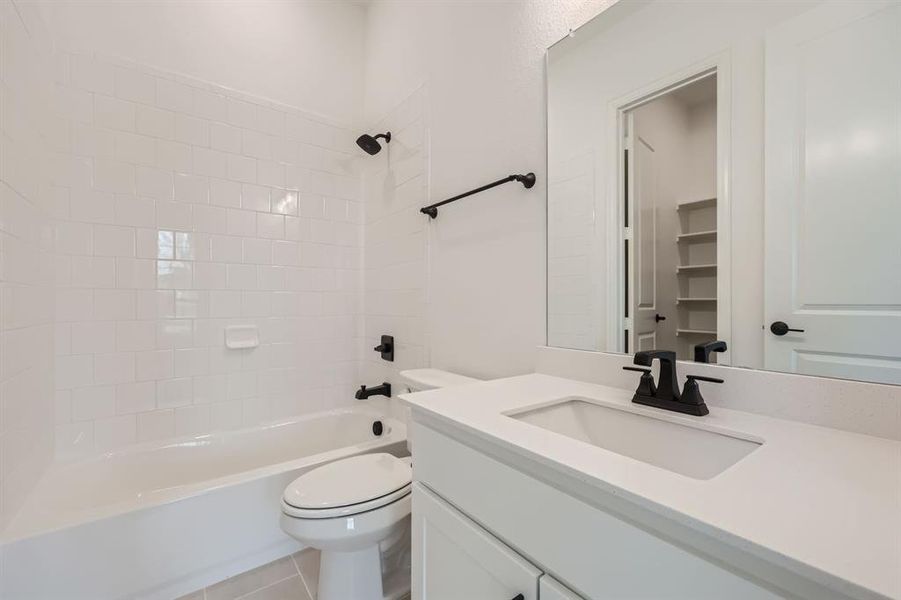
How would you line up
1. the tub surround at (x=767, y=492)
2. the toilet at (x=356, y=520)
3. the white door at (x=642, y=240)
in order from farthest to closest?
the toilet at (x=356, y=520) → the white door at (x=642, y=240) → the tub surround at (x=767, y=492)

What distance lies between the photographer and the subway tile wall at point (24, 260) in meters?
1.16

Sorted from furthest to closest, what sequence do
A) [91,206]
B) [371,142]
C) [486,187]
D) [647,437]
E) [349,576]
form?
[371,142] < [91,206] < [486,187] < [349,576] < [647,437]

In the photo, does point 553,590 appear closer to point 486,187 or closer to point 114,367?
point 486,187

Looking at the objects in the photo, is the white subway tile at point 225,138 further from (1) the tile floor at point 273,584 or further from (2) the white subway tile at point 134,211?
(1) the tile floor at point 273,584

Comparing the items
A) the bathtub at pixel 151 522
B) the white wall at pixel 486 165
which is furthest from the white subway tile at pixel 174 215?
the white wall at pixel 486 165

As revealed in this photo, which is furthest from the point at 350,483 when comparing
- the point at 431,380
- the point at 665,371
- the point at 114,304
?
the point at 114,304

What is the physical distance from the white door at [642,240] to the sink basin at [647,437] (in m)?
0.24

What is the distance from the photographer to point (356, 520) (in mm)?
1157

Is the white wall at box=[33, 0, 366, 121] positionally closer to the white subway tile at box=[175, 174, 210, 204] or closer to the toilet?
the white subway tile at box=[175, 174, 210, 204]

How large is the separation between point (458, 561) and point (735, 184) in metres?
1.02

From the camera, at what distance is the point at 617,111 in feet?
3.68

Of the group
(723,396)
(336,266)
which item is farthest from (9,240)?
(723,396)

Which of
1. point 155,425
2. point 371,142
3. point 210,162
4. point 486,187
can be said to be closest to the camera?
point 486,187

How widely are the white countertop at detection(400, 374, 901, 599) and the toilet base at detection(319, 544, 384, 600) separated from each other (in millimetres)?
837
